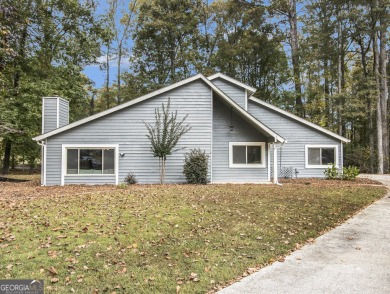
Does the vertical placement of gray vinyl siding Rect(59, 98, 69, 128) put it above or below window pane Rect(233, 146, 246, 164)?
above

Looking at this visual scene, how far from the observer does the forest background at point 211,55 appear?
24.6 m

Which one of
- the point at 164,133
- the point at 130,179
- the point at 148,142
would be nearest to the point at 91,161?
the point at 130,179

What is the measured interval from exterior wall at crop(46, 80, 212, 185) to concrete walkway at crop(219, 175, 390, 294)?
9.55 metres

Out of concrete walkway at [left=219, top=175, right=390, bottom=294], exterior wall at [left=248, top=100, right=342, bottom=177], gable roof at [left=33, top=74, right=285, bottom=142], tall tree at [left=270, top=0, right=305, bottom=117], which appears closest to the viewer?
concrete walkway at [left=219, top=175, right=390, bottom=294]

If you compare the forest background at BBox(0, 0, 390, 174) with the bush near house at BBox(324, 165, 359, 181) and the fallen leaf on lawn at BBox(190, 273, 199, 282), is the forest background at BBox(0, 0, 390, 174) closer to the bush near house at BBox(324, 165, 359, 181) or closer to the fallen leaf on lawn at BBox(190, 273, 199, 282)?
the bush near house at BBox(324, 165, 359, 181)

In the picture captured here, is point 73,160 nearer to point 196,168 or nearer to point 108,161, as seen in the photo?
point 108,161

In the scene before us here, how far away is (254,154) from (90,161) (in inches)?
322

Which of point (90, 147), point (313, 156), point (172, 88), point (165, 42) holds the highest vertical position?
point (165, 42)

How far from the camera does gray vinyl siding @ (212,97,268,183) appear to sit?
53.4ft

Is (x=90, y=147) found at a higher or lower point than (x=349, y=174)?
higher

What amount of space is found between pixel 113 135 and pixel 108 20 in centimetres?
1729

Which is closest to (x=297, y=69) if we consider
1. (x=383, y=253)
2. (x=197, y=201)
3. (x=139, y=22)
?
(x=139, y=22)

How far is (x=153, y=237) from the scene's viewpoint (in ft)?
20.3

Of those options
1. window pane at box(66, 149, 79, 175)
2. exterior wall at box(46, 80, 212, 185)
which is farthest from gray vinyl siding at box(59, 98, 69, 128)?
window pane at box(66, 149, 79, 175)
